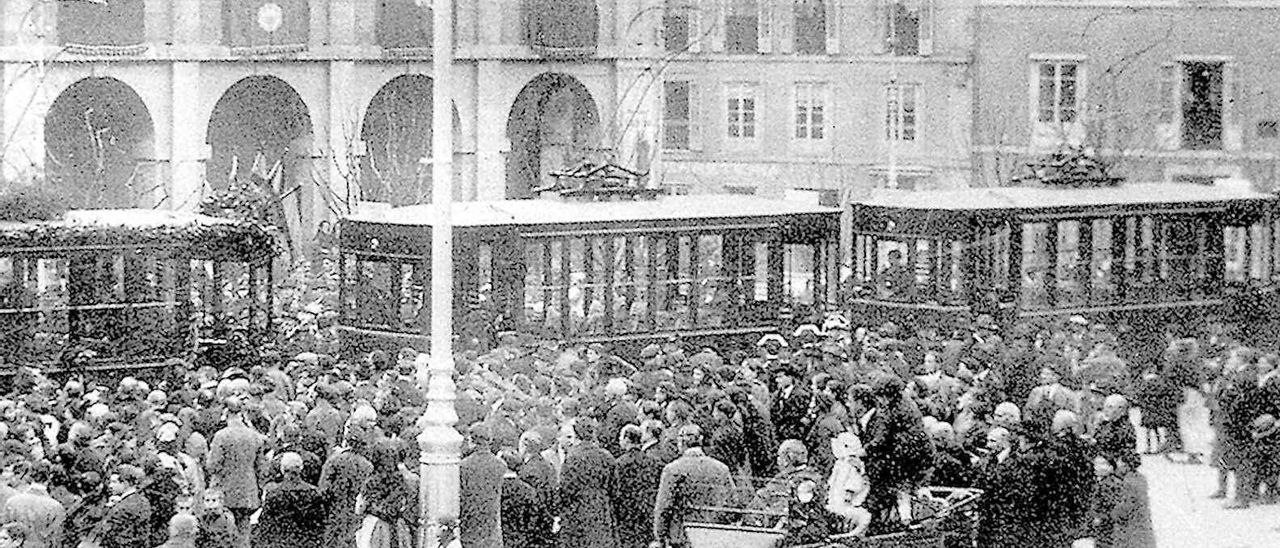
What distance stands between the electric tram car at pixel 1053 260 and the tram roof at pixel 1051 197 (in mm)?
21

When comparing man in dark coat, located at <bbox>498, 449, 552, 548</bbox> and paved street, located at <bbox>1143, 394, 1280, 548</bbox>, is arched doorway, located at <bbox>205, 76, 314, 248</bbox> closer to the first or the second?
paved street, located at <bbox>1143, 394, 1280, 548</bbox>

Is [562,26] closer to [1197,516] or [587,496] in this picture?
[1197,516]

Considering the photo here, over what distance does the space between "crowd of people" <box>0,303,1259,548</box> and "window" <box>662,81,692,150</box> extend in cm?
2326

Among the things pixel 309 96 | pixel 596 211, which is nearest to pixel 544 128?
pixel 309 96

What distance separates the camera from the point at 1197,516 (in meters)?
17.1

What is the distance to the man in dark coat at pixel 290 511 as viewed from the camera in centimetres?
1277

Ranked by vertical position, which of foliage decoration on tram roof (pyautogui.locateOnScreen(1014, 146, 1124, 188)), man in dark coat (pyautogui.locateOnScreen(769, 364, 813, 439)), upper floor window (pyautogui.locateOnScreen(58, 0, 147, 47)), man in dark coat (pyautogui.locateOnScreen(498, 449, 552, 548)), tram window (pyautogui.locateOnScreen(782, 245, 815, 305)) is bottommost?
man in dark coat (pyautogui.locateOnScreen(498, 449, 552, 548))

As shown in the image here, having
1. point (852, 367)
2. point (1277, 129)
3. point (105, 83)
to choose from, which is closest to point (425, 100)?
point (105, 83)

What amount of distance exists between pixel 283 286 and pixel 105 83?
10.3 metres

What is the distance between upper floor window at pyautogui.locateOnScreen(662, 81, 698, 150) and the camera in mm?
40531

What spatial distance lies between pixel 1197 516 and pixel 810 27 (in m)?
23.7

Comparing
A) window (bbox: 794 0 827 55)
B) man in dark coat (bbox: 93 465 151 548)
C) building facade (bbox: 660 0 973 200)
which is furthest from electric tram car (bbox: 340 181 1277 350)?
window (bbox: 794 0 827 55)

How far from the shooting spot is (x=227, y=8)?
36.8 metres

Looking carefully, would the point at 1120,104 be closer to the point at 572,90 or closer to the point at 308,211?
the point at 572,90
